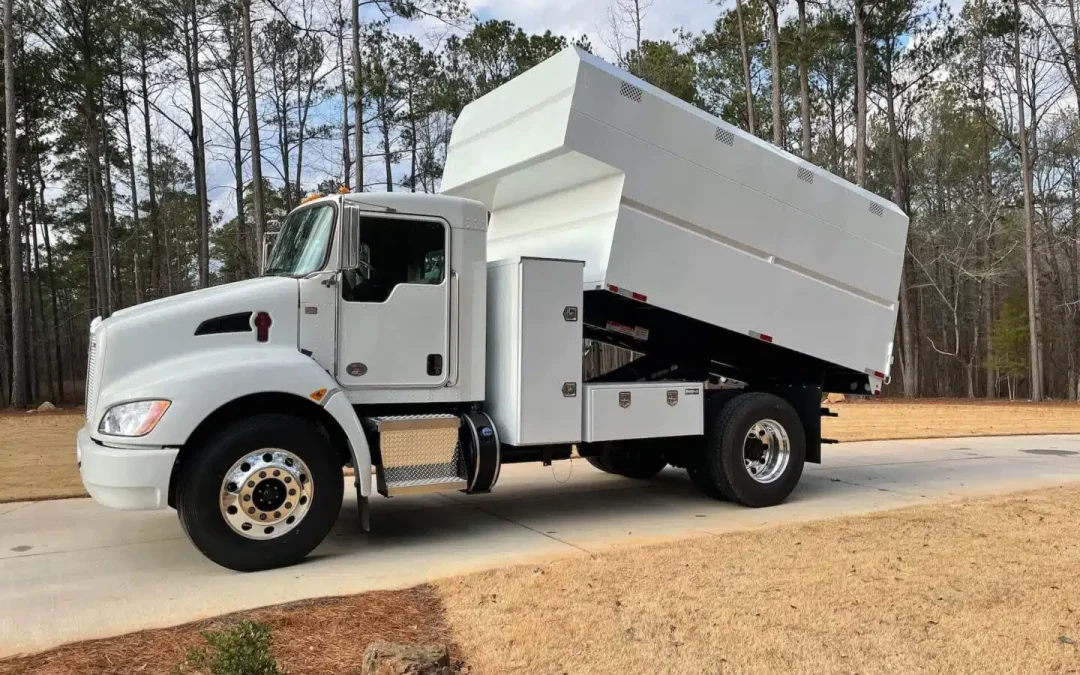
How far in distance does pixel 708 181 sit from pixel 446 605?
429 centimetres

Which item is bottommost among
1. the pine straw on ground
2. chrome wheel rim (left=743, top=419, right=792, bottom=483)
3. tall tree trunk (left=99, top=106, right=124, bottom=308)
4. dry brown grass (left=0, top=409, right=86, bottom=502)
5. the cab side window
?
the pine straw on ground

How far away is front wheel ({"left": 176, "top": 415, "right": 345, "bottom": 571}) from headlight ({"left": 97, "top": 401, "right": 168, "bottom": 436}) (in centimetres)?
37

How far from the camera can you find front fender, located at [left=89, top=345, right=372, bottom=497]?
4930mm

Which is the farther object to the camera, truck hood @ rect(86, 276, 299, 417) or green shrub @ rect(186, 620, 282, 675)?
truck hood @ rect(86, 276, 299, 417)

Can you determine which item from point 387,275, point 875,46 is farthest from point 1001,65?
point 387,275

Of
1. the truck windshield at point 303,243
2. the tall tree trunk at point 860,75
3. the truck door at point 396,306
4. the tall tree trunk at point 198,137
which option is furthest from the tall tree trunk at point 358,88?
the tall tree trunk at point 860,75

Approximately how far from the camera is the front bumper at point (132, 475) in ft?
15.9

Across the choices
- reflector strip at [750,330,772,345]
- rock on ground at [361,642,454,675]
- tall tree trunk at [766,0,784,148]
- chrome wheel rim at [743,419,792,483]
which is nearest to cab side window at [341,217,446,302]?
reflector strip at [750,330,772,345]

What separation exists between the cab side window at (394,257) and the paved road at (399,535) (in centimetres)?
198

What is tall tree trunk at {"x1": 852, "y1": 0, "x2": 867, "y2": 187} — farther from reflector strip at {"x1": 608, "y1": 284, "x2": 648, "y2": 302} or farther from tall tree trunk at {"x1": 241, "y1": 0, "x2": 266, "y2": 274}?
reflector strip at {"x1": 608, "y1": 284, "x2": 648, "y2": 302}

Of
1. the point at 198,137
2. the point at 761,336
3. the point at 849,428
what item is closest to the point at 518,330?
the point at 761,336

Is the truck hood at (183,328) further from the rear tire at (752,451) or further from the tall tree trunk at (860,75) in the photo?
the tall tree trunk at (860,75)

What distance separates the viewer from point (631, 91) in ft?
20.9

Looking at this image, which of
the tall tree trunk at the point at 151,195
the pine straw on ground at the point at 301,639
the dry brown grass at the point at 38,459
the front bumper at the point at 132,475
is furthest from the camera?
the tall tree trunk at the point at 151,195
